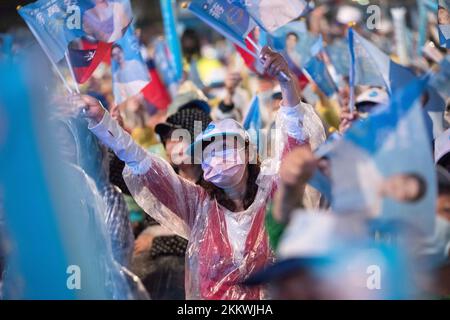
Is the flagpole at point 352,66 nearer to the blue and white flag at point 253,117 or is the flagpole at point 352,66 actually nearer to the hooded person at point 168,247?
the blue and white flag at point 253,117

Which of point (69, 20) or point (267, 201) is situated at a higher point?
point (69, 20)

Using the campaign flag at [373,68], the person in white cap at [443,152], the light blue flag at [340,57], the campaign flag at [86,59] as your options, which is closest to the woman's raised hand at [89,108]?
the campaign flag at [86,59]

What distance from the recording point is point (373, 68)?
4.50m

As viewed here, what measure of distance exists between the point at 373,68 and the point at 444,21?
2.59 feet

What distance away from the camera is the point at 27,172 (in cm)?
275

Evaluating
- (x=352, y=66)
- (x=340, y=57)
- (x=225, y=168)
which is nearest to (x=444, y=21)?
(x=352, y=66)

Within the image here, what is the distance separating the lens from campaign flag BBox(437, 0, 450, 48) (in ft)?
12.2

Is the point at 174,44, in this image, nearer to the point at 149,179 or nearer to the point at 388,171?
the point at 149,179

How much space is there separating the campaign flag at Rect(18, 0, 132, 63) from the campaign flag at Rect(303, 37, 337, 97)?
1.95 metres

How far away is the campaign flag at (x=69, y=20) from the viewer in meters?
3.71

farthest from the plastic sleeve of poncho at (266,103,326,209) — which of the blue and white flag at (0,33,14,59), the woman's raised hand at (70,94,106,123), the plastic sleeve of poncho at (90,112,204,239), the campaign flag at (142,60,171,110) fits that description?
the campaign flag at (142,60,171,110)

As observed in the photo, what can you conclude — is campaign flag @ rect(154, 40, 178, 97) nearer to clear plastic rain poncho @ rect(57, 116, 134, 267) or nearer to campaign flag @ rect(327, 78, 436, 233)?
clear plastic rain poncho @ rect(57, 116, 134, 267)

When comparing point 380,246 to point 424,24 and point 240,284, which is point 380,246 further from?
point 424,24
